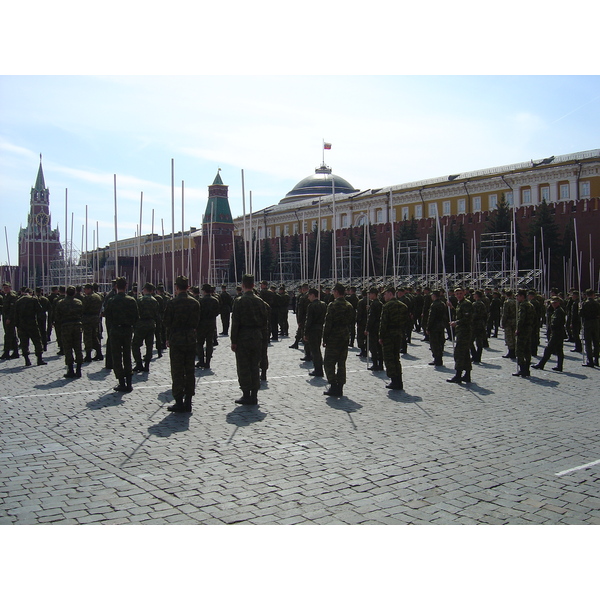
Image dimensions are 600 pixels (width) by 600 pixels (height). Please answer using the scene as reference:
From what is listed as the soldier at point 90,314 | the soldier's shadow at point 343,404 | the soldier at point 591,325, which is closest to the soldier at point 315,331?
the soldier's shadow at point 343,404

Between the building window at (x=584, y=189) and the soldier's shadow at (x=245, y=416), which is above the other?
the building window at (x=584, y=189)

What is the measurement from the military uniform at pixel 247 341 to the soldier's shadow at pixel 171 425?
0.98 m

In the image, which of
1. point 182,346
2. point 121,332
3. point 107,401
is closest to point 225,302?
point 121,332

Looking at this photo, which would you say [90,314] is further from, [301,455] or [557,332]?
[557,332]

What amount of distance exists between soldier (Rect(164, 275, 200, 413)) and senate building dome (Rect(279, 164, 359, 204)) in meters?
76.2

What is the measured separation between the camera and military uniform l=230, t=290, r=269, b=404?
25.9 feet

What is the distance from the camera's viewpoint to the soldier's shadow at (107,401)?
7555 mm

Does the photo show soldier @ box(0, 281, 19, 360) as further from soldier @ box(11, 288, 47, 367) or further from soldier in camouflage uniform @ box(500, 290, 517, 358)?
soldier in camouflage uniform @ box(500, 290, 517, 358)

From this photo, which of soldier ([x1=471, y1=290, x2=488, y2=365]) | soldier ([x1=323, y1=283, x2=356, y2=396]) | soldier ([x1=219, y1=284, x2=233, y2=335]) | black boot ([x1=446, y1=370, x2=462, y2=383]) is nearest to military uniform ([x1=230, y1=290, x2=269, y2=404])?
soldier ([x1=323, y1=283, x2=356, y2=396])

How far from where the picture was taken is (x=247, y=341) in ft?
26.0

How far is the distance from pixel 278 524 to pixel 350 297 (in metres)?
10.8

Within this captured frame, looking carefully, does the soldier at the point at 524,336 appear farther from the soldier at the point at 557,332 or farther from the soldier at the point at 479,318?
the soldier at the point at 479,318

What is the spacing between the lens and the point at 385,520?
13.1 feet

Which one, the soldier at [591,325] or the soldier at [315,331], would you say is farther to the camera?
the soldier at [591,325]
